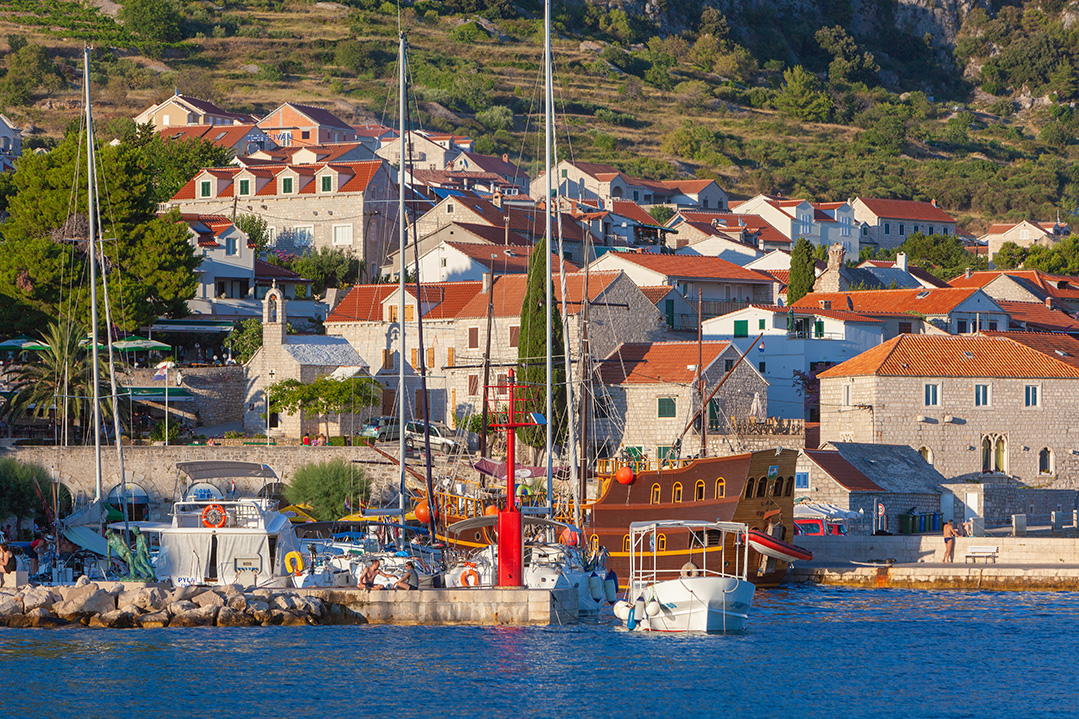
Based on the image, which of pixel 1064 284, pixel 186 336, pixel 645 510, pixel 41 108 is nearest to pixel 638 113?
pixel 41 108

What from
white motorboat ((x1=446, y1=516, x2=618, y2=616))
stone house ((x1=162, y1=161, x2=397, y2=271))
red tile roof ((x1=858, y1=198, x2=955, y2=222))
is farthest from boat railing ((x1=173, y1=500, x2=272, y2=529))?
red tile roof ((x1=858, y1=198, x2=955, y2=222))

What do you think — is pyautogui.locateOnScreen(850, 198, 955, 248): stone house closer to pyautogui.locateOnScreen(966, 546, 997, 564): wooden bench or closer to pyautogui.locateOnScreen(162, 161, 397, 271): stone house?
pyautogui.locateOnScreen(162, 161, 397, 271): stone house

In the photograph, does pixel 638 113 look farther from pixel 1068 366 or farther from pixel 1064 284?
A: pixel 1068 366

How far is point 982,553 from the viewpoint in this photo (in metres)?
44.5

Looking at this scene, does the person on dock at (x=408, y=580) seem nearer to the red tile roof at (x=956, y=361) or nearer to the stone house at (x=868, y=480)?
the stone house at (x=868, y=480)

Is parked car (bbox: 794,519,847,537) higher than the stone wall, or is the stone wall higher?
the stone wall

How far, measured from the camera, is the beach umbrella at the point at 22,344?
57.4 m

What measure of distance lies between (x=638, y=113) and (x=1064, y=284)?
76188mm

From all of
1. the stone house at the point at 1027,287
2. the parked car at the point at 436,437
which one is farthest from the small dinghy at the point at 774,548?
the stone house at the point at 1027,287

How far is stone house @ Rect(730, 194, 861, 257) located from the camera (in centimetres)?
11076

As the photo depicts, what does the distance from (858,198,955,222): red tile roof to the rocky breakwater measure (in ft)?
308

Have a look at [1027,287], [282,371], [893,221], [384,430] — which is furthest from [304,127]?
[384,430]

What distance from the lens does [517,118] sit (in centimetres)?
15025

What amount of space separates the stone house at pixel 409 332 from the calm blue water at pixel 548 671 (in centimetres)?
2625
